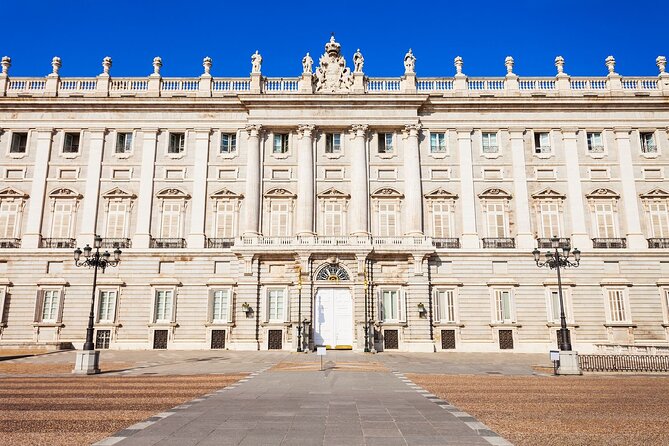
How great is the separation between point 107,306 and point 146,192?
27.1 feet

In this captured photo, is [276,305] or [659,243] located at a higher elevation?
[659,243]

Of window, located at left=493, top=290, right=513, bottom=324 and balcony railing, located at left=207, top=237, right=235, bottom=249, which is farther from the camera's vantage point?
balcony railing, located at left=207, top=237, right=235, bottom=249

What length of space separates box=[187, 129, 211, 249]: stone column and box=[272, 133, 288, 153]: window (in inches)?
192

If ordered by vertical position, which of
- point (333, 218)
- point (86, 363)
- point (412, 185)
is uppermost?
point (412, 185)

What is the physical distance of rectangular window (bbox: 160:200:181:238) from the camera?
117 feet

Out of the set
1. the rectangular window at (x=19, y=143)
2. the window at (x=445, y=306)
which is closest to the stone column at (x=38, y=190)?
the rectangular window at (x=19, y=143)

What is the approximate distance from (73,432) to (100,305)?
27622mm

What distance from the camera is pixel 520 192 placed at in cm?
3584

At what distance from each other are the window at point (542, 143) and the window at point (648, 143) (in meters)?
6.80

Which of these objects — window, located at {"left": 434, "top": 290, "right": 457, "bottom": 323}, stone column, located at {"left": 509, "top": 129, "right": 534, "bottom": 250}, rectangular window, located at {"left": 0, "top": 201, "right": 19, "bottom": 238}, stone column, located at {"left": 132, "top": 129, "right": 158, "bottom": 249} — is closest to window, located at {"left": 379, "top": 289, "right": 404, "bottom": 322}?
window, located at {"left": 434, "top": 290, "right": 457, "bottom": 323}

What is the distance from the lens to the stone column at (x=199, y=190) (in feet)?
115

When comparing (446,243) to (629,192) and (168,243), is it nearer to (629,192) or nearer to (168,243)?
(629,192)

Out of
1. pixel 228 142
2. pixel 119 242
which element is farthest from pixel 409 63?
pixel 119 242

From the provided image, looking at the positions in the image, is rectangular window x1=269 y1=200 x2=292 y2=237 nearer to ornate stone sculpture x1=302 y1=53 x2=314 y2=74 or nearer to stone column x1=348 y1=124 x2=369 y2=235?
stone column x1=348 y1=124 x2=369 y2=235
